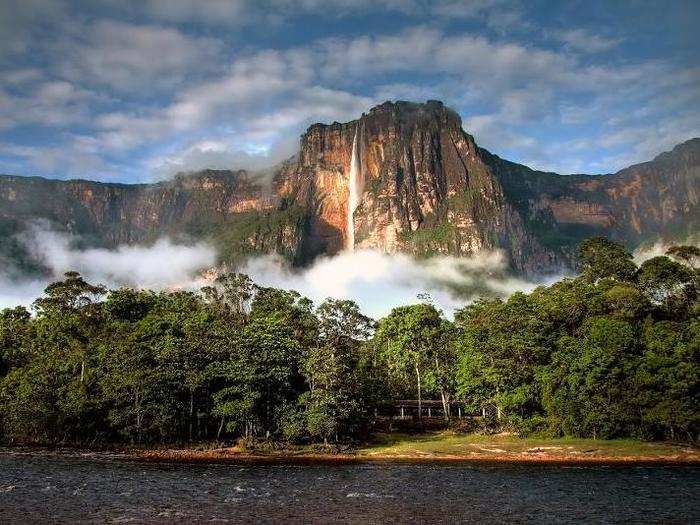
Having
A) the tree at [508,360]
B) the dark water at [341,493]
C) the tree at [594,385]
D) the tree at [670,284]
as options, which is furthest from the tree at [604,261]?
the dark water at [341,493]

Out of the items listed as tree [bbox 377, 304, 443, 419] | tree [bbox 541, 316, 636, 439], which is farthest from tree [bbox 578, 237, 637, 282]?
tree [bbox 541, 316, 636, 439]

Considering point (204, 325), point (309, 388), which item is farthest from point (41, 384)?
point (309, 388)

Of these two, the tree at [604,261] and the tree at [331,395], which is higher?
the tree at [604,261]

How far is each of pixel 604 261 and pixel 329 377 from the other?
67.5 meters

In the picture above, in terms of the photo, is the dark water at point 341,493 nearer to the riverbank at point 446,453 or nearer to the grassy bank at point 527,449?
the riverbank at point 446,453

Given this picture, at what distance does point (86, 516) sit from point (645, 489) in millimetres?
39855

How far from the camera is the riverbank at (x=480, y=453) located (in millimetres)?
65250

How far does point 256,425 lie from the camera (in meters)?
77.9

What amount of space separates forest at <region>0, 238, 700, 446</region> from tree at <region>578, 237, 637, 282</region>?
666 inches

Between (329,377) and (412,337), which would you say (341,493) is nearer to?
(329,377)

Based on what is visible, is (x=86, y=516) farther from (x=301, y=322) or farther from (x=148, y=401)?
(x=301, y=322)

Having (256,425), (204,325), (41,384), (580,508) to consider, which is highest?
(204,325)

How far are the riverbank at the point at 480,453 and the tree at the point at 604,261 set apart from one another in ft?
172

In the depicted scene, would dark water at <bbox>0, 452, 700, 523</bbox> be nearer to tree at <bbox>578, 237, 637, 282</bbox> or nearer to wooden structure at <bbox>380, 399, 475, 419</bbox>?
wooden structure at <bbox>380, 399, 475, 419</bbox>
